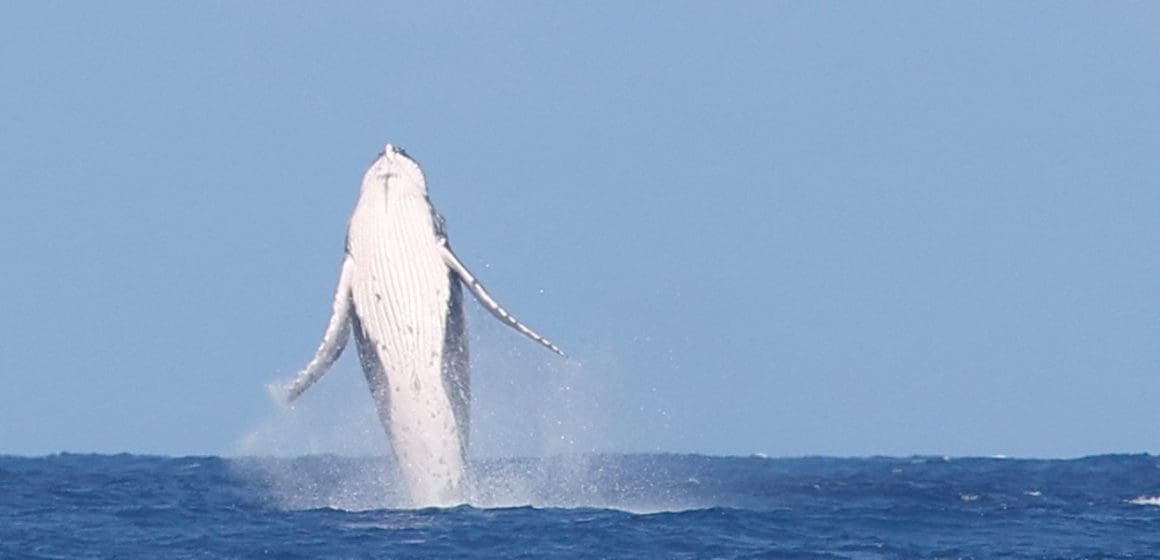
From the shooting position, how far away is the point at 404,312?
839 inches

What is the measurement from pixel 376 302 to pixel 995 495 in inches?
462

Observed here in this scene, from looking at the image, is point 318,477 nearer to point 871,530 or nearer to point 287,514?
point 287,514

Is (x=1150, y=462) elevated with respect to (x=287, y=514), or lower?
elevated

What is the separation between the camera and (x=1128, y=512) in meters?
25.9

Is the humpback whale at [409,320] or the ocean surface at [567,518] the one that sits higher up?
the humpback whale at [409,320]

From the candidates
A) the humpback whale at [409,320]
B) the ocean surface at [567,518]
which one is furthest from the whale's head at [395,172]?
the ocean surface at [567,518]

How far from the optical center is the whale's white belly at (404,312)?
69.8 feet

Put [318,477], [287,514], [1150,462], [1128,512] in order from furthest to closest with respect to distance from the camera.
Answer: [1150,462] → [318,477] → [1128,512] → [287,514]

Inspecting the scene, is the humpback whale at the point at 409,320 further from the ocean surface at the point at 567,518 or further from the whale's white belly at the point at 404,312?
the ocean surface at the point at 567,518

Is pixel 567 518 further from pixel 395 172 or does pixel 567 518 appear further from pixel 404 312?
pixel 395 172

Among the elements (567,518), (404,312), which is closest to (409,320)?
(404,312)

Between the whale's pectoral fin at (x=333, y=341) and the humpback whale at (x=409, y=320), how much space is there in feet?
0.04

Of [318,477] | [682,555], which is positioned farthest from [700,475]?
[682,555]

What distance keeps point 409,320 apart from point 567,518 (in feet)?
9.41
